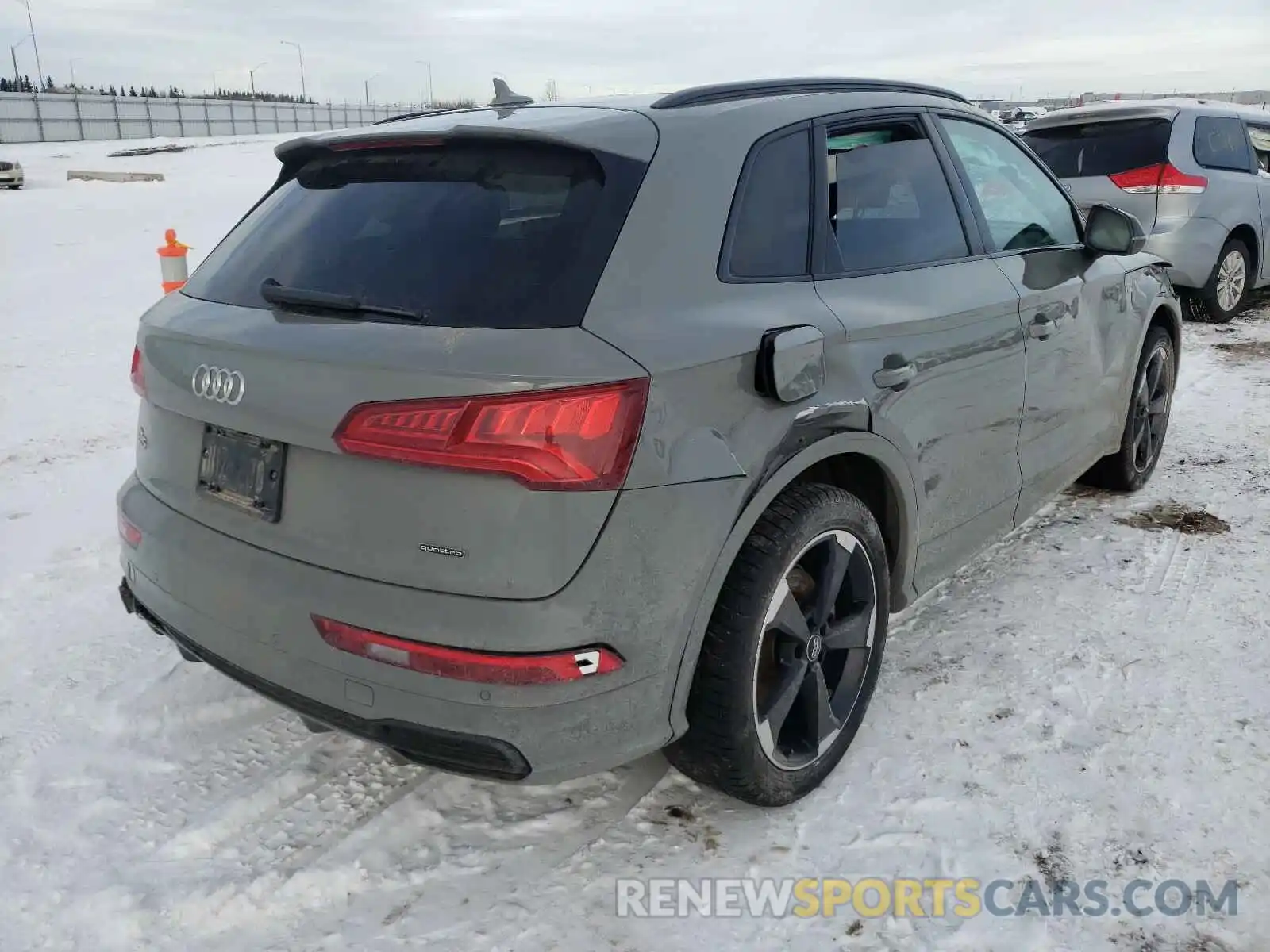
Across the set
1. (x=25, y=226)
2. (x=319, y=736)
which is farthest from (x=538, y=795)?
(x=25, y=226)

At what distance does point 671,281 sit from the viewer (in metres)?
2.20

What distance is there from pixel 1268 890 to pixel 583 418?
6.39 ft

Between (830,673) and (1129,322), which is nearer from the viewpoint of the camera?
(830,673)

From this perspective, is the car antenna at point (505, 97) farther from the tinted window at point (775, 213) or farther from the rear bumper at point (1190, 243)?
the rear bumper at point (1190, 243)

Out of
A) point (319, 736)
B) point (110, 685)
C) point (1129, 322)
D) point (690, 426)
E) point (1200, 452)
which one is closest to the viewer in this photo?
point (690, 426)

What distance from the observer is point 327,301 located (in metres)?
2.21

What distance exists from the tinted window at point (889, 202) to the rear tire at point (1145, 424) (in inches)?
73.3

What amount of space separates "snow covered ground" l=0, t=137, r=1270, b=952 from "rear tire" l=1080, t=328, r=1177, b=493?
0.64 m

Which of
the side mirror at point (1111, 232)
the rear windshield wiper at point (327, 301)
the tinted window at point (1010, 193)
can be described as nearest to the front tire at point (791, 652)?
the rear windshield wiper at point (327, 301)

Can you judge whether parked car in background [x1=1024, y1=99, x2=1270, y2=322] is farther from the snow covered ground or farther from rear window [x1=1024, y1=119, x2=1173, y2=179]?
the snow covered ground

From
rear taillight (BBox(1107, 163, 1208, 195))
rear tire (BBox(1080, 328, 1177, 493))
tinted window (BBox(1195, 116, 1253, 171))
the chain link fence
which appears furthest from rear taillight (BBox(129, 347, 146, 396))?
the chain link fence

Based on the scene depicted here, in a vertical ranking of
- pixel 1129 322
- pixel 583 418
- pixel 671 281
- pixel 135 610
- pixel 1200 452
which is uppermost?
pixel 671 281

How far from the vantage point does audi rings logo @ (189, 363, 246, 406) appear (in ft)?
7.24

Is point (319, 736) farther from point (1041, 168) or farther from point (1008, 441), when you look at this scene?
point (1041, 168)
